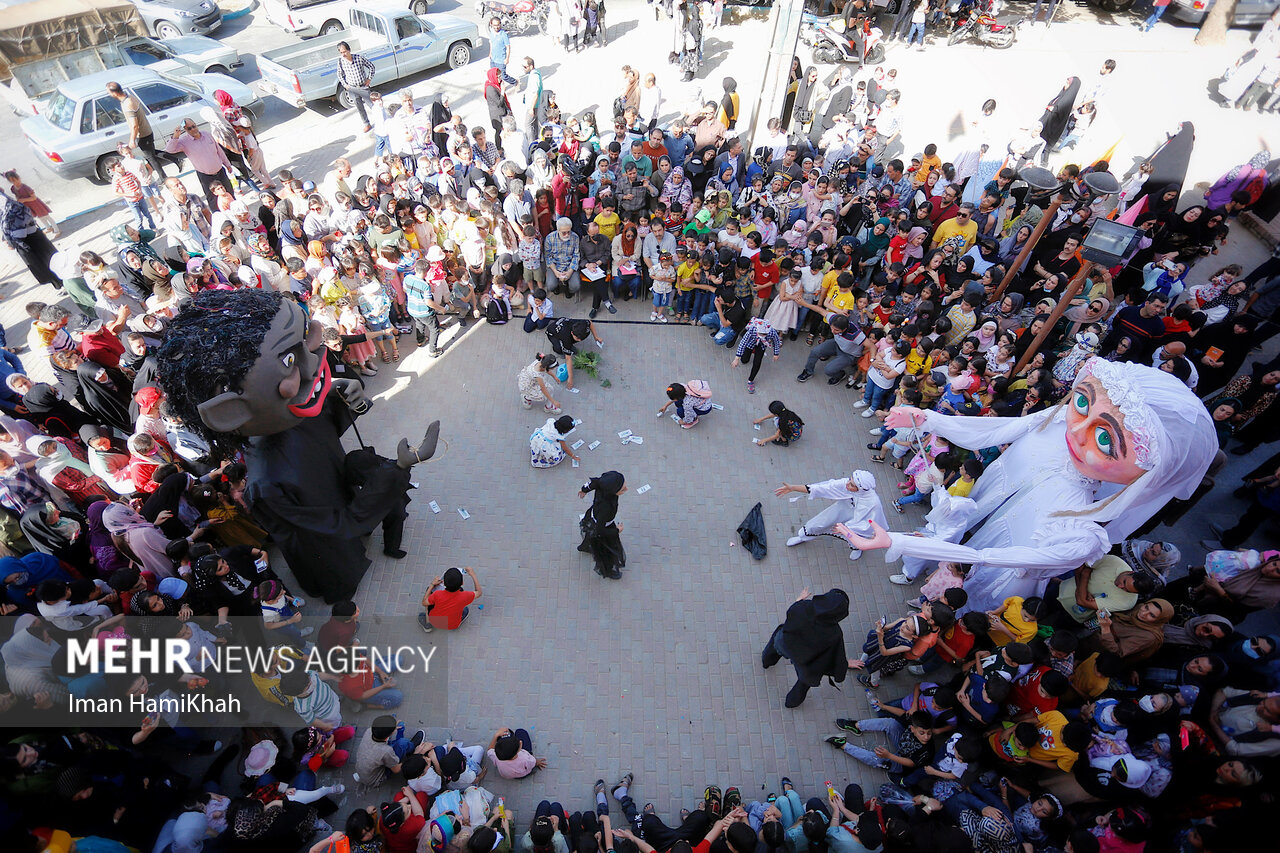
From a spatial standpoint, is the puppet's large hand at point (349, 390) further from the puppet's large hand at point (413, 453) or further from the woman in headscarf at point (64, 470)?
the woman in headscarf at point (64, 470)

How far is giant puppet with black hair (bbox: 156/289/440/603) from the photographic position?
457 centimetres

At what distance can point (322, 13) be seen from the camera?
55.2ft

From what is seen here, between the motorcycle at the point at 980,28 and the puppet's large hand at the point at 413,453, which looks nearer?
the puppet's large hand at the point at 413,453

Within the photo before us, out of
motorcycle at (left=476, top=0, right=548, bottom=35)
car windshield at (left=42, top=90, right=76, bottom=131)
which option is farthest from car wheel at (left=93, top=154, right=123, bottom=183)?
motorcycle at (left=476, top=0, right=548, bottom=35)

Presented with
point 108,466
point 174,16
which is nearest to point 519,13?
point 174,16

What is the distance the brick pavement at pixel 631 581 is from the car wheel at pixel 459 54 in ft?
37.2

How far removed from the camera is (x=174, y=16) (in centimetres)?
1702

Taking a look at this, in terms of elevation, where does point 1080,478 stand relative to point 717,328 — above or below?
above

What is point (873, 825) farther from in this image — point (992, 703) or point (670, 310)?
point (670, 310)

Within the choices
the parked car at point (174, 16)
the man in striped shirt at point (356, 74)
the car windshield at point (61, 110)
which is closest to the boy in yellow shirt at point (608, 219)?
the man in striped shirt at point (356, 74)

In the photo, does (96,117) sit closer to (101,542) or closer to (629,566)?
(101,542)

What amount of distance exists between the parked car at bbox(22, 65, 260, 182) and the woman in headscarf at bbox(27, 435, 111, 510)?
776 centimetres

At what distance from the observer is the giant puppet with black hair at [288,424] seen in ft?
15.0

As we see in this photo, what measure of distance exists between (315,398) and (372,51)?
44.3ft
